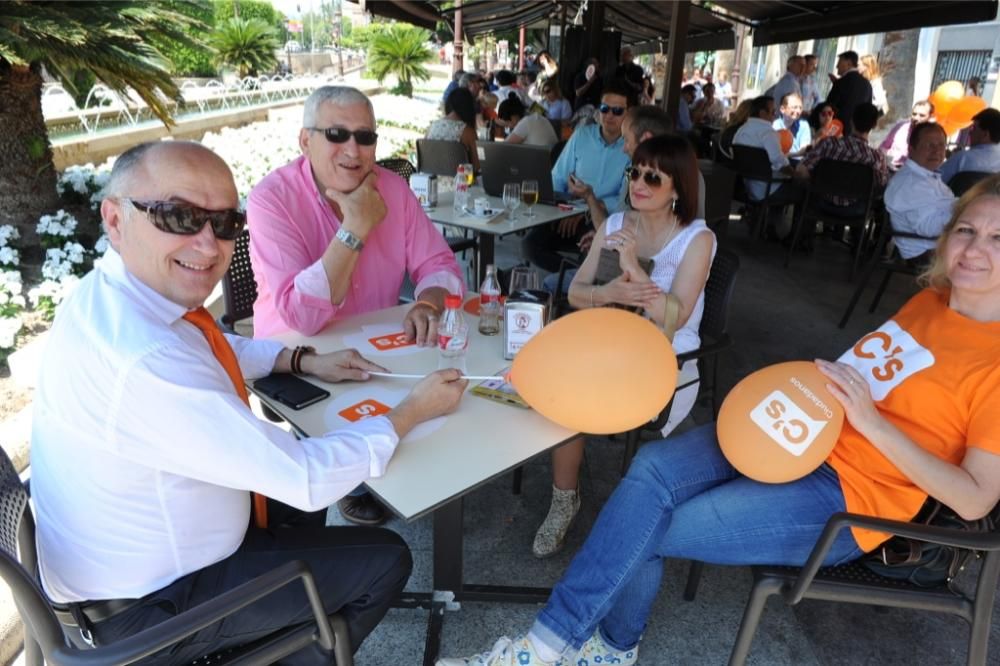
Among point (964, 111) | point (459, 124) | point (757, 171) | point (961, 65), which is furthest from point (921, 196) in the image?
point (961, 65)

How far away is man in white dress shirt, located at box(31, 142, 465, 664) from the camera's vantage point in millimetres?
1109

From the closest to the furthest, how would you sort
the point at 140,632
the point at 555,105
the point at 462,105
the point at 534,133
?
the point at 140,632, the point at 462,105, the point at 534,133, the point at 555,105

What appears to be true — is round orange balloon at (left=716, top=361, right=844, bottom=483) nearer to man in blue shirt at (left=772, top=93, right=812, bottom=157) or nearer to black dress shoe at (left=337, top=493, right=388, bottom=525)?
black dress shoe at (left=337, top=493, right=388, bottom=525)

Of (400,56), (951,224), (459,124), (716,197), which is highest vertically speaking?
(400,56)

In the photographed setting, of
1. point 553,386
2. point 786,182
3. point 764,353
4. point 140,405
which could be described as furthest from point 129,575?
point 786,182

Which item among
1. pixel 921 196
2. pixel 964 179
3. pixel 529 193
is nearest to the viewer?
pixel 529 193

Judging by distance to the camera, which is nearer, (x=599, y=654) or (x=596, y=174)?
(x=599, y=654)

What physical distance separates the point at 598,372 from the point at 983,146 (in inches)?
223

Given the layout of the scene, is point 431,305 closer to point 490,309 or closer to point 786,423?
point 490,309

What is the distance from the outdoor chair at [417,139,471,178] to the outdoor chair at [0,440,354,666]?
13.9ft

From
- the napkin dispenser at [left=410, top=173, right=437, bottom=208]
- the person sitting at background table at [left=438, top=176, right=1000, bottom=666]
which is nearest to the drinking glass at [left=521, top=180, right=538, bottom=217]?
the napkin dispenser at [left=410, top=173, right=437, bottom=208]

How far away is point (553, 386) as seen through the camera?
148 cm

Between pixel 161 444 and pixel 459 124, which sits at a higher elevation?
pixel 459 124

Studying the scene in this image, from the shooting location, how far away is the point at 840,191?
5.50 metres
